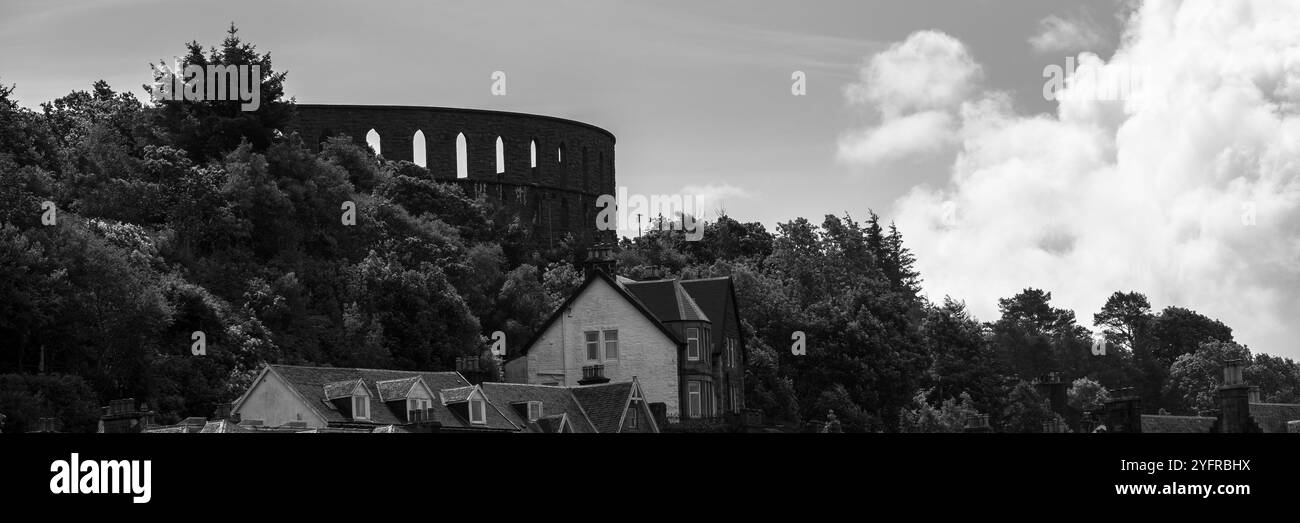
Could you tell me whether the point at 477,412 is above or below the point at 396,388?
below

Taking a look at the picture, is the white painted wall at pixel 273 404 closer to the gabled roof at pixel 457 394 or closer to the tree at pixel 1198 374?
the gabled roof at pixel 457 394

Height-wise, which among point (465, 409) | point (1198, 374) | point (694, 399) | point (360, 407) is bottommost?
point (465, 409)

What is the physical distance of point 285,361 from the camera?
77062 millimetres

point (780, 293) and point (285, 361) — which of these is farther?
point (780, 293)

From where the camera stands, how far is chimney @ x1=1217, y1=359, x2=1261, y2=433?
198 feet

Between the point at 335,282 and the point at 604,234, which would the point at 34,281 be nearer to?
the point at 335,282

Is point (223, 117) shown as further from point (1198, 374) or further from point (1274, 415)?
point (1198, 374)

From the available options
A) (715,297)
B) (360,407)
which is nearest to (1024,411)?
(715,297)

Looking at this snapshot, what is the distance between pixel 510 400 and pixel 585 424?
3.11 metres

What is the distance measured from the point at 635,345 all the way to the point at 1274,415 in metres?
24.6

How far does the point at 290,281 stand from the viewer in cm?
8494

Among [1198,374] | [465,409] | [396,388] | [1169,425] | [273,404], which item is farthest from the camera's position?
[1198,374]

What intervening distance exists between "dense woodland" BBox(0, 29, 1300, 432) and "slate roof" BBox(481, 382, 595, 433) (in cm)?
1199
